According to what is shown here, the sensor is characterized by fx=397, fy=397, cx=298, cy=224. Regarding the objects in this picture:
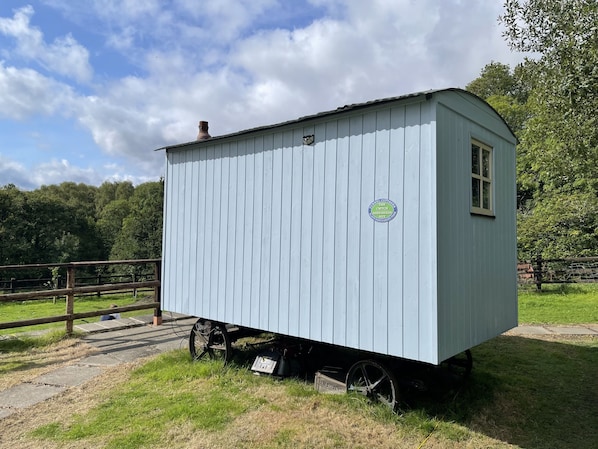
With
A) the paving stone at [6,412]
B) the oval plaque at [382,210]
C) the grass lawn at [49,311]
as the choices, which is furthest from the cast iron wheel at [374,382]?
the grass lawn at [49,311]

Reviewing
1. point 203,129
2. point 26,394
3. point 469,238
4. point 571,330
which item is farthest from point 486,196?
point 26,394

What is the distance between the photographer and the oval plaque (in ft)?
11.0

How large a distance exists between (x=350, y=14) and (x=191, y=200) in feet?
13.7

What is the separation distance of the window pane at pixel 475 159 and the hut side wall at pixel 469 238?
0.36ft

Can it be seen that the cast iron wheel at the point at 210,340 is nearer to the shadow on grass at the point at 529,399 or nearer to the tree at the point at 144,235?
the shadow on grass at the point at 529,399

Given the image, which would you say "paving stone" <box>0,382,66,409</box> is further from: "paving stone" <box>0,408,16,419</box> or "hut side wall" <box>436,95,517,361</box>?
"hut side wall" <box>436,95,517,361</box>

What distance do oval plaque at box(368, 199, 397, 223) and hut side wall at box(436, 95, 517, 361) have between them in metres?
0.38

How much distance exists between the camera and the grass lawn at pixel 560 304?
7.97 m

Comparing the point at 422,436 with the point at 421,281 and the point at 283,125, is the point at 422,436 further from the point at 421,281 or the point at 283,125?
the point at 283,125

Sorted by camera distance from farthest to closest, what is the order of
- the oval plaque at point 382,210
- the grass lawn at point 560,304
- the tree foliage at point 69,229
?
the tree foliage at point 69,229 → the grass lawn at point 560,304 → the oval plaque at point 382,210

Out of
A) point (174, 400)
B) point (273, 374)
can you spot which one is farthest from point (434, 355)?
point (174, 400)

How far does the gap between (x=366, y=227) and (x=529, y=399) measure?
2598 mm

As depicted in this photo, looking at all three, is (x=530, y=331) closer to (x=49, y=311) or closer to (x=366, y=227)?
(x=366, y=227)

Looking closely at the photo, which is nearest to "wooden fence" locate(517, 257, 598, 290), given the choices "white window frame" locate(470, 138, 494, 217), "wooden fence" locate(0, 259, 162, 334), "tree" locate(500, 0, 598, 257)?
"tree" locate(500, 0, 598, 257)
